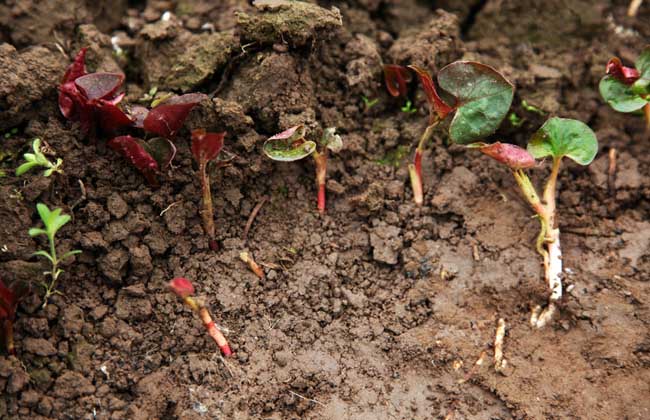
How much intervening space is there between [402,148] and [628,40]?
124 centimetres

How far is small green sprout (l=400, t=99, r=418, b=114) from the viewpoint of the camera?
2771mm

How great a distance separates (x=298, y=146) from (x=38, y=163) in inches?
35.4

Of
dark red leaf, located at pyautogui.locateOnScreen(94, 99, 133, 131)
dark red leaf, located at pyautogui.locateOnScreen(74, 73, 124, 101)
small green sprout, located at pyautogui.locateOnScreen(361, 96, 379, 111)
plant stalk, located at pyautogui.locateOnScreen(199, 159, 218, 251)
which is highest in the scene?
dark red leaf, located at pyautogui.locateOnScreen(74, 73, 124, 101)

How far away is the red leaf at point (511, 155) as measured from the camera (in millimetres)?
2354

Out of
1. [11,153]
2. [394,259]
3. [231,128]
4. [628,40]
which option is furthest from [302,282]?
[628,40]

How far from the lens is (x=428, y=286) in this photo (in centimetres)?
247

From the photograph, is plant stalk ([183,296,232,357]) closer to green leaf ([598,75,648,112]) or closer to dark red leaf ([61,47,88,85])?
dark red leaf ([61,47,88,85])

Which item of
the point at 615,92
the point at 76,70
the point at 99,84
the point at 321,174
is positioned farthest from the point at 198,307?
the point at 615,92

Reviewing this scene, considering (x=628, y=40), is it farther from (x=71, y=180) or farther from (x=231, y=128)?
(x=71, y=180)

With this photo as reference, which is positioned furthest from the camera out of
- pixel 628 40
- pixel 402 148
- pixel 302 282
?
pixel 628 40

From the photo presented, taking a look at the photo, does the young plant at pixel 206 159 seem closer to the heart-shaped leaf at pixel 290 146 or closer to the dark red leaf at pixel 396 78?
the heart-shaped leaf at pixel 290 146

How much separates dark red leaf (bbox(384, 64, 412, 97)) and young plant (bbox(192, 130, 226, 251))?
85 cm

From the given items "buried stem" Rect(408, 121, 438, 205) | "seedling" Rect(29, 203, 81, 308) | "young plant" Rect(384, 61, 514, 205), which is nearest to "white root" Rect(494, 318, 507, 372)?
"buried stem" Rect(408, 121, 438, 205)

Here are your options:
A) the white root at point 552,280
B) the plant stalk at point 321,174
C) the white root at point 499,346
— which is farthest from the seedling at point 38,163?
the white root at point 552,280
